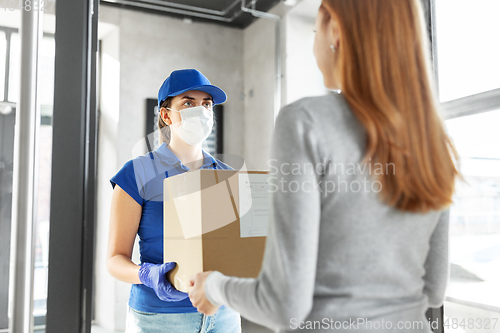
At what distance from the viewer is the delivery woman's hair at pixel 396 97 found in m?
0.59

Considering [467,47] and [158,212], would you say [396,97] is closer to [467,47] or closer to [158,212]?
[158,212]

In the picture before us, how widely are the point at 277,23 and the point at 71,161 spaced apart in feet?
3.13

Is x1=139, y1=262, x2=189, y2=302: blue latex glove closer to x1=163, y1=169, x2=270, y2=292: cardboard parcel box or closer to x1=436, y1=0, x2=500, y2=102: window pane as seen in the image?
x1=163, y1=169, x2=270, y2=292: cardboard parcel box

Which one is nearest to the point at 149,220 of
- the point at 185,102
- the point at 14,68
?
the point at 185,102

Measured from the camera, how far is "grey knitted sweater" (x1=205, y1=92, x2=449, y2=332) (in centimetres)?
55

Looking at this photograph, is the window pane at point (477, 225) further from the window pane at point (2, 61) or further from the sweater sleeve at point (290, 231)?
the window pane at point (2, 61)

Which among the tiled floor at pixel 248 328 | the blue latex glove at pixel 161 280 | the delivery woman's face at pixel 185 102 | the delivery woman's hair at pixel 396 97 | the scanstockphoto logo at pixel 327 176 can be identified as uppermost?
the delivery woman's face at pixel 185 102

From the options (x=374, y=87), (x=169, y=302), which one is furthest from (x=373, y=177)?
(x=169, y=302)

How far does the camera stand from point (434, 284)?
2.44 ft

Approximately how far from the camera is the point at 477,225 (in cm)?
147

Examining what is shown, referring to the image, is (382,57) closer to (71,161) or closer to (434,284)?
(434,284)

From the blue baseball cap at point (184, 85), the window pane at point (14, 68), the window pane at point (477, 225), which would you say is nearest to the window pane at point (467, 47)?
the window pane at point (477, 225)

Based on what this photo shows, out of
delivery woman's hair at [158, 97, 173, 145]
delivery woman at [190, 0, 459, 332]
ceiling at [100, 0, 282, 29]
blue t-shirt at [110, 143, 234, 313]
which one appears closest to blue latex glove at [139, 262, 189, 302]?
blue t-shirt at [110, 143, 234, 313]

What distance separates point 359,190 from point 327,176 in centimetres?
6
